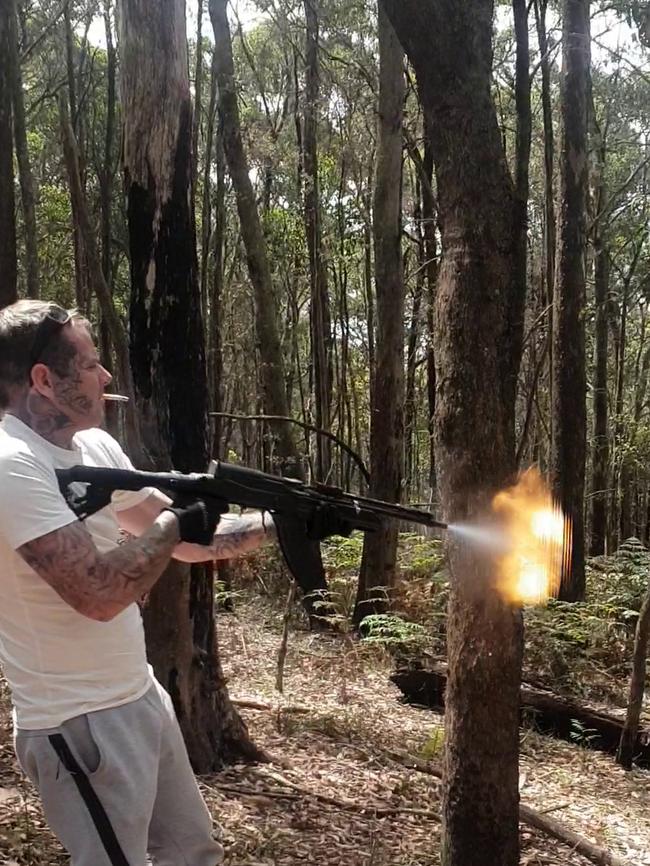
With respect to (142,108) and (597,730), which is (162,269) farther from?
(597,730)

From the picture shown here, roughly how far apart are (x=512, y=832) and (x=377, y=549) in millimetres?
5721

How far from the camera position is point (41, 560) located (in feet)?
6.68

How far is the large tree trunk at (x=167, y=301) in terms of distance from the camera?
453cm

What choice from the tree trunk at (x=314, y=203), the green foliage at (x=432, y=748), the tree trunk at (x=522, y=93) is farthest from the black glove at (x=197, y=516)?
the tree trunk at (x=314, y=203)

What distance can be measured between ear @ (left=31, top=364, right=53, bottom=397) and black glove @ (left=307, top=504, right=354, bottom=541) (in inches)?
33.6

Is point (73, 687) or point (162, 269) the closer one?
point (73, 687)

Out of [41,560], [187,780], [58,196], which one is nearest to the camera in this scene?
[41,560]

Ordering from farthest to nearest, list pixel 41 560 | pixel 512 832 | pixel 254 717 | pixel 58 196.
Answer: pixel 58 196, pixel 254 717, pixel 512 832, pixel 41 560

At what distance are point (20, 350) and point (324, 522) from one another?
3.31ft

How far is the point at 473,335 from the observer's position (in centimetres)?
321

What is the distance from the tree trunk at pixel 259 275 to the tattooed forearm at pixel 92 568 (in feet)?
24.9

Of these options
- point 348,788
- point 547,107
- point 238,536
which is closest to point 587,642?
point 348,788

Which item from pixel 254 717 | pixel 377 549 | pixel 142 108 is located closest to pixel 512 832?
pixel 254 717

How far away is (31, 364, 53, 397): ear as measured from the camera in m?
2.25
